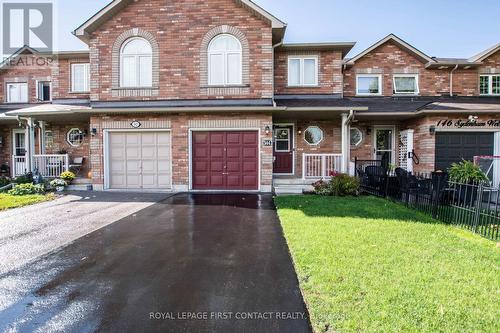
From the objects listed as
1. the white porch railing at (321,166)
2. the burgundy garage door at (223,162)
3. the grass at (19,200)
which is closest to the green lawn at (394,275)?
the burgundy garage door at (223,162)

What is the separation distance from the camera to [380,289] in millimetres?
3320

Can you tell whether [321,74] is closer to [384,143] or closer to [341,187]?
[384,143]

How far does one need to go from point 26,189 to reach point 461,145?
17.7 meters

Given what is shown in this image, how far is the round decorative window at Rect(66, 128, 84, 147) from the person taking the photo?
577 inches

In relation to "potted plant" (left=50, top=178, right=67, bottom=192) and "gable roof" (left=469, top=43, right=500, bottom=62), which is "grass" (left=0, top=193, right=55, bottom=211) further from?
"gable roof" (left=469, top=43, right=500, bottom=62)

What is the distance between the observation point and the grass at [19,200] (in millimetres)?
9112

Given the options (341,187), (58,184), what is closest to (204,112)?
(341,187)

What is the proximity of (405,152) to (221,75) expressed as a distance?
904 cm

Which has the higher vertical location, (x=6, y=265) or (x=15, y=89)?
(x=15, y=89)

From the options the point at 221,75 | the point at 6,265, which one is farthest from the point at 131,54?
the point at 6,265

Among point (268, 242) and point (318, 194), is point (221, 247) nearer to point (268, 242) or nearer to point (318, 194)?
point (268, 242)

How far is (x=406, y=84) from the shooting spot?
1489 centimetres

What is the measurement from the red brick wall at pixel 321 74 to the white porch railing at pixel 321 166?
11.2 ft

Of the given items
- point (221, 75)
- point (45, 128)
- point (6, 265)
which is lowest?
point (6, 265)
